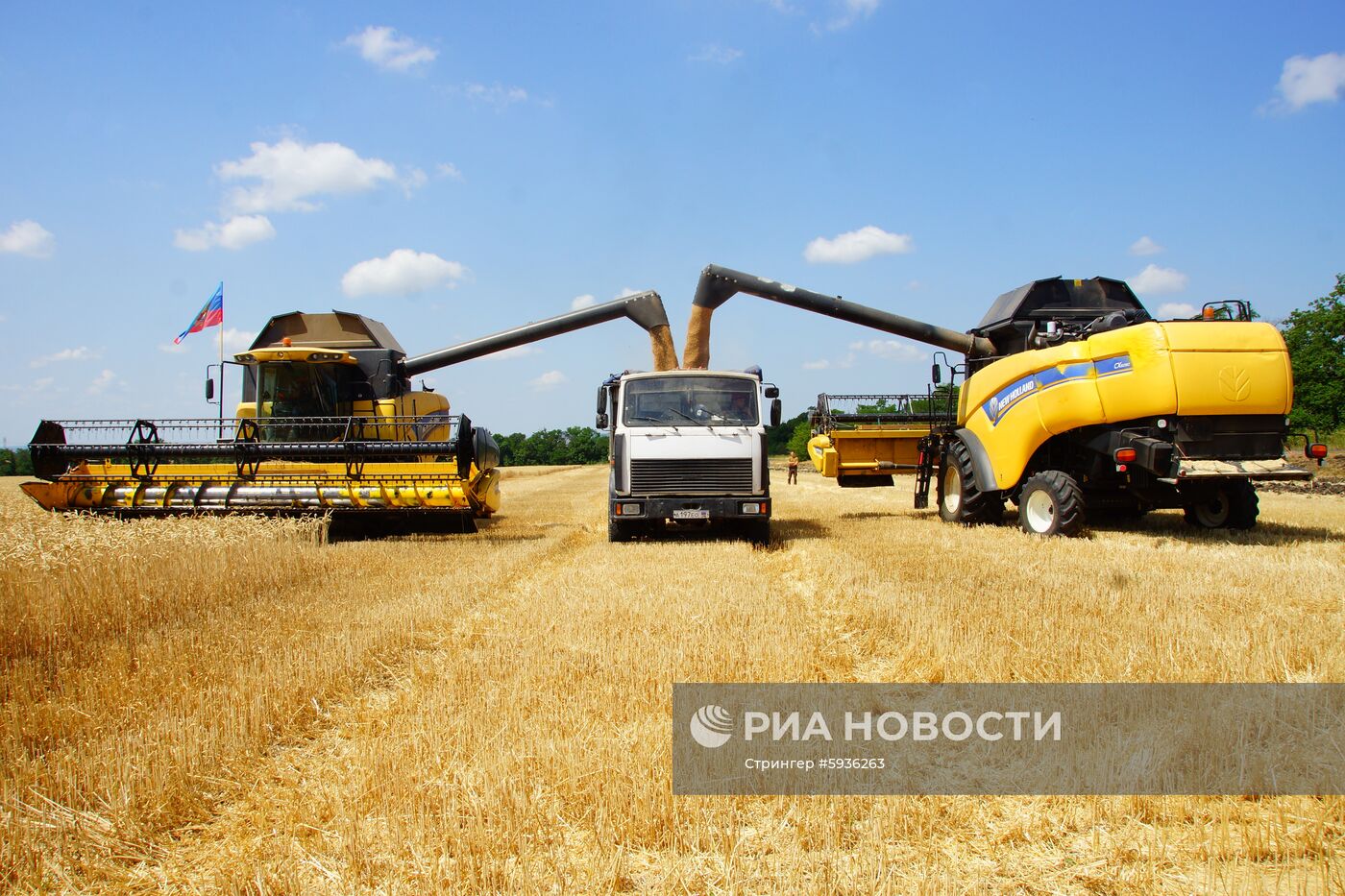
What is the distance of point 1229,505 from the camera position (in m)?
10.6

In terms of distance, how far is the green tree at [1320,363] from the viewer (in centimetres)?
3119

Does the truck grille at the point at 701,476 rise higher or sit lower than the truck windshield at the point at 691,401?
lower

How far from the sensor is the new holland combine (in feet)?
30.2

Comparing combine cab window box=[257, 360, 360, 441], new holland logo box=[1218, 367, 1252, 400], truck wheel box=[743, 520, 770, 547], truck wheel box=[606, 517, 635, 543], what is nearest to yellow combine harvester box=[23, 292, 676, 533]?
combine cab window box=[257, 360, 360, 441]

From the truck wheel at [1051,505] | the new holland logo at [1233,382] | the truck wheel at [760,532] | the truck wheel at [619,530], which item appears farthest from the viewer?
the truck wheel at [619,530]

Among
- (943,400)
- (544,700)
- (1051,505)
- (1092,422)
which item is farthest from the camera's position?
(943,400)

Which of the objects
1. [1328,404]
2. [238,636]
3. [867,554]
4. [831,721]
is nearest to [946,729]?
[831,721]

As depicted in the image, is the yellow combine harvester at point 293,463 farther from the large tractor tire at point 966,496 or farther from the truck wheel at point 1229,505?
the truck wheel at point 1229,505

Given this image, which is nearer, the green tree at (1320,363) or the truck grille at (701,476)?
the truck grille at (701,476)

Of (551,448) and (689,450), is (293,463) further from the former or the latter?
(551,448)

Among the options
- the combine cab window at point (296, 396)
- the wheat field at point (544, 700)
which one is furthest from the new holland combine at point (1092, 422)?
the combine cab window at point (296, 396)

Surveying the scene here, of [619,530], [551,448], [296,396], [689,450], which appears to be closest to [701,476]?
[689,450]

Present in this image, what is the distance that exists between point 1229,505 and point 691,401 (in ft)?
22.5

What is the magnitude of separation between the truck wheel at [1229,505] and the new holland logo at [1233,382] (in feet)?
4.97
